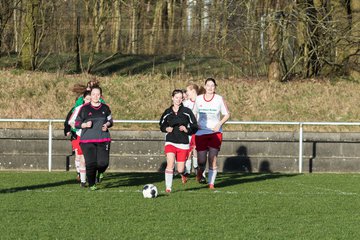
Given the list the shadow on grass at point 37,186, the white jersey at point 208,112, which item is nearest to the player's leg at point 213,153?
the white jersey at point 208,112

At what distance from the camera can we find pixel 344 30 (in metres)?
30.0

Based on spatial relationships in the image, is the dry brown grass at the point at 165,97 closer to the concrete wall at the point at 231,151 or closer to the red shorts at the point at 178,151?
the concrete wall at the point at 231,151

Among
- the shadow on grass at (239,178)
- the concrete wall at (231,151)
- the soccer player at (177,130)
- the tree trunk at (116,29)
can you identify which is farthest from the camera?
the tree trunk at (116,29)

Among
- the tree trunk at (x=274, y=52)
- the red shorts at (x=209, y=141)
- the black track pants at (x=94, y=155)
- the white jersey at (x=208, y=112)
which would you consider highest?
the tree trunk at (x=274, y=52)

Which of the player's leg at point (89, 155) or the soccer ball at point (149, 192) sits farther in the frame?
the player's leg at point (89, 155)

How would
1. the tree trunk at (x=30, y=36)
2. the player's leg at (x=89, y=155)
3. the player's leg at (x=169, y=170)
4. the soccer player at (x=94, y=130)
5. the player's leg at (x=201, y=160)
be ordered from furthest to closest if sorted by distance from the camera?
the tree trunk at (x=30, y=36), the player's leg at (x=201, y=160), the player's leg at (x=89, y=155), the soccer player at (x=94, y=130), the player's leg at (x=169, y=170)

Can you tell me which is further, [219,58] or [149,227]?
[219,58]

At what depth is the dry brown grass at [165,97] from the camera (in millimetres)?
26484

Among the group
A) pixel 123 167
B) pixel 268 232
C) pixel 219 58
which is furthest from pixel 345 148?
pixel 268 232

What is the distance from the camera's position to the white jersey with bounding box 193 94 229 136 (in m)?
16.8

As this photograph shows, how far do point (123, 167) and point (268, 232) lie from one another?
A: 42.6ft

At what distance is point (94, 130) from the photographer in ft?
52.6

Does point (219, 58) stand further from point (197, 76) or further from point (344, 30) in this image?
point (344, 30)

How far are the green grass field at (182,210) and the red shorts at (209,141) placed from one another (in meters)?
0.76
